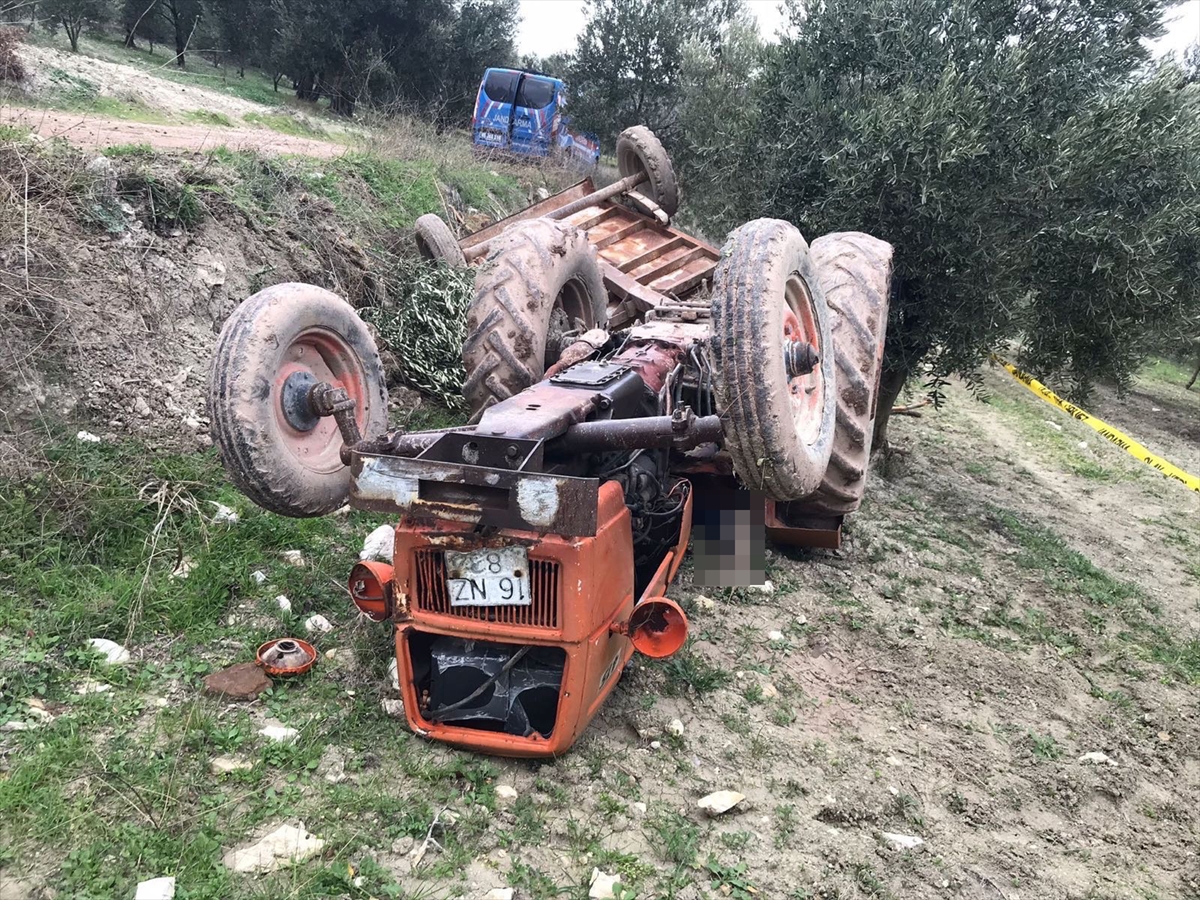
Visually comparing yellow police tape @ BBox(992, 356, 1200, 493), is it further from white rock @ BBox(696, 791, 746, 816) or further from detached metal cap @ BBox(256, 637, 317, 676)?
detached metal cap @ BBox(256, 637, 317, 676)

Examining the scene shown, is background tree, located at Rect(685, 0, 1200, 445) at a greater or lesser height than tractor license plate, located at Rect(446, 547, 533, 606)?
greater

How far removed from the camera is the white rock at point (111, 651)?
128 inches

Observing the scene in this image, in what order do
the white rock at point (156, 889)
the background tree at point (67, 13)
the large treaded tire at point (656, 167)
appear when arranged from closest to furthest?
1. the white rock at point (156, 889)
2. the large treaded tire at point (656, 167)
3. the background tree at point (67, 13)

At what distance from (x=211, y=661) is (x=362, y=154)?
6.68 meters

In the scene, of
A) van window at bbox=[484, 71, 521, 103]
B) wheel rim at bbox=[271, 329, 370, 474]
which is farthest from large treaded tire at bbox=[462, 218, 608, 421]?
van window at bbox=[484, 71, 521, 103]

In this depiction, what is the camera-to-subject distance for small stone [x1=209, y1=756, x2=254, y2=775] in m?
2.79

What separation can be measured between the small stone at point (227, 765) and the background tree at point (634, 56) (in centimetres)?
1630

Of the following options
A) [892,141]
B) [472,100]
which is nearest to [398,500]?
[892,141]

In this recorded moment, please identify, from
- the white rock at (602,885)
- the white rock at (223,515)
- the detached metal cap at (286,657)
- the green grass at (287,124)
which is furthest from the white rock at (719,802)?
the green grass at (287,124)

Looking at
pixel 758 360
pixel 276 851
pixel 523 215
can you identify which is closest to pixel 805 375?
pixel 758 360

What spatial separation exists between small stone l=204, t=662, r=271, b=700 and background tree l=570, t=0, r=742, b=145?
623 inches

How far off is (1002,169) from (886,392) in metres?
1.80

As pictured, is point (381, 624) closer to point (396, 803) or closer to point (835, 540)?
point (396, 803)

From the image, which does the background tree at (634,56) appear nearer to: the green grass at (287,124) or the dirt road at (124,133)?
the green grass at (287,124)
